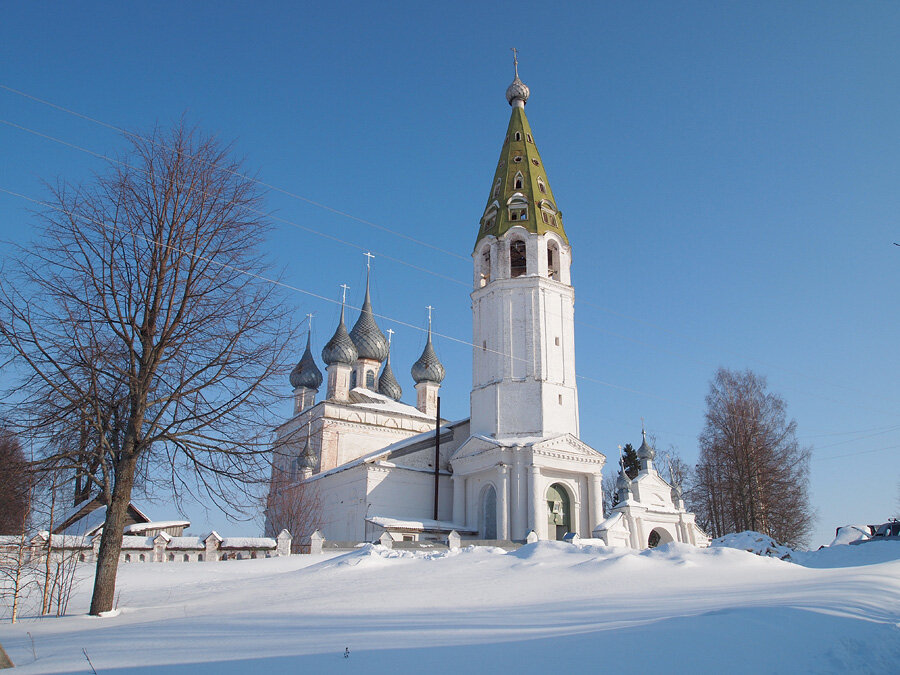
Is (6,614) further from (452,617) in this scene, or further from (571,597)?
(571,597)

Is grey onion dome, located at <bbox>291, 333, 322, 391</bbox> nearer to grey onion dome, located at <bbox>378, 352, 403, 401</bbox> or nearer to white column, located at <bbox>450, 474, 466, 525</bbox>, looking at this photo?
grey onion dome, located at <bbox>378, 352, 403, 401</bbox>

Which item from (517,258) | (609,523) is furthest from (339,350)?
(609,523)

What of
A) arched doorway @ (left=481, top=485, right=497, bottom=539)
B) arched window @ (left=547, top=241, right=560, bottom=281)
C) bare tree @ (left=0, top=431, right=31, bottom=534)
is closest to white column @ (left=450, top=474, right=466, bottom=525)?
arched doorway @ (left=481, top=485, right=497, bottom=539)

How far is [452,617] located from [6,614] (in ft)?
30.1

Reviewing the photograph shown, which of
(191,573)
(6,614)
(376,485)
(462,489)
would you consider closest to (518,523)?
(462,489)

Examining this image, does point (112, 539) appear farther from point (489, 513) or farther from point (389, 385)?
point (389, 385)

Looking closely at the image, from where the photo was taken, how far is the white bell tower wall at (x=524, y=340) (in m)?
31.2

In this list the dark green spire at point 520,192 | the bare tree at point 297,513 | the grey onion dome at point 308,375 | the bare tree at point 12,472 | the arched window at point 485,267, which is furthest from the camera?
the grey onion dome at point 308,375

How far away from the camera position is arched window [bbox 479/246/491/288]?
34906 millimetres

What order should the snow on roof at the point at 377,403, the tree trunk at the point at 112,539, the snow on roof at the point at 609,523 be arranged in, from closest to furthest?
the tree trunk at the point at 112,539 → the snow on roof at the point at 609,523 → the snow on roof at the point at 377,403

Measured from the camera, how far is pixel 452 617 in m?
7.41

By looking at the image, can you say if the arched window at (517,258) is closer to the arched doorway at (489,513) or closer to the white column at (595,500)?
Result: the white column at (595,500)

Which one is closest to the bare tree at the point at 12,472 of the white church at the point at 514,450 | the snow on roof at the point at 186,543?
the snow on roof at the point at 186,543

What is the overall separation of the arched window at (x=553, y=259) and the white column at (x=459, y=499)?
11243 millimetres
